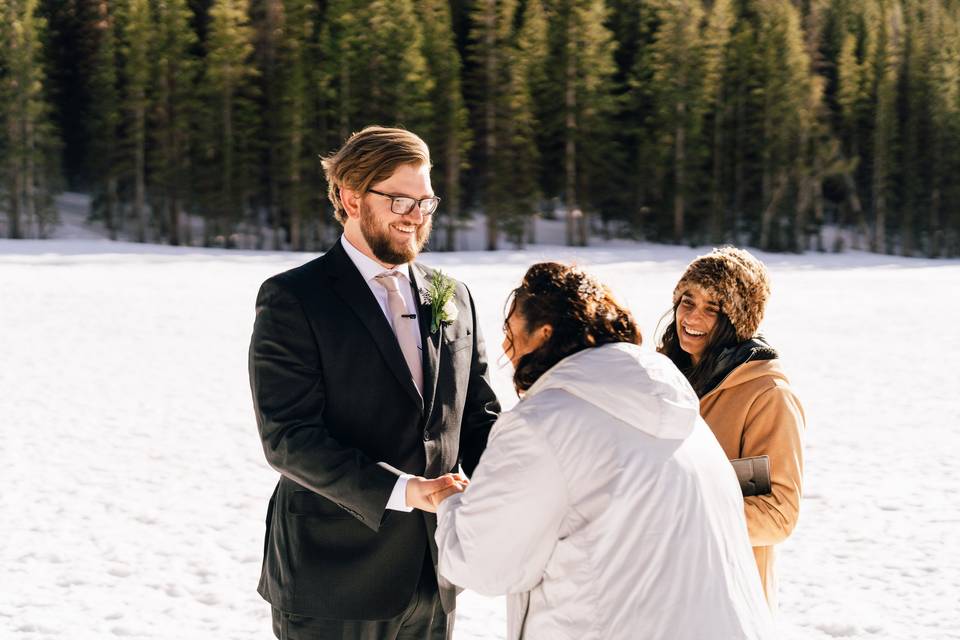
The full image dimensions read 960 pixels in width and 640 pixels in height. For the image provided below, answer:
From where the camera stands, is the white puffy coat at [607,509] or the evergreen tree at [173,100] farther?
the evergreen tree at [173,100]

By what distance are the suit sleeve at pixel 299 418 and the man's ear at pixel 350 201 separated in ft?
0.97

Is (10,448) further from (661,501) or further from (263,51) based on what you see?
(263,51)

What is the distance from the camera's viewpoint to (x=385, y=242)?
8.78 feet

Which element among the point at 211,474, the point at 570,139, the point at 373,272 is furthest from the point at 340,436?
the point at 570,139

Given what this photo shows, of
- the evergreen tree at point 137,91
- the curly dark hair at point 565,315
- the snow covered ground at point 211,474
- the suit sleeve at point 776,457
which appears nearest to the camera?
the curly dark hair at point 565,315

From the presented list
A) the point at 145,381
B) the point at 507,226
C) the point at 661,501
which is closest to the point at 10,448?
the point at 145,381

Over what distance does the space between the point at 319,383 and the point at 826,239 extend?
58670 millimetres

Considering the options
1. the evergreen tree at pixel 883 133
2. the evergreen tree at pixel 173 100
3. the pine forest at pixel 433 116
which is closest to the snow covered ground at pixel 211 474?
the evergreen tree at pixel 173 100

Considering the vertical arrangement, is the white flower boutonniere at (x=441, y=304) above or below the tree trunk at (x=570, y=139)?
below

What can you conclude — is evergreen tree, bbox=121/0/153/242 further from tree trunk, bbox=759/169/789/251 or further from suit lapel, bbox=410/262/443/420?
suit lapel, bbox=410/262/443/420

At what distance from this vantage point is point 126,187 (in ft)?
153

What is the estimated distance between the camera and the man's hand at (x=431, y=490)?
94.8 inches

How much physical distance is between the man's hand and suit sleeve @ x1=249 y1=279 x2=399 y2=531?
63 millimetres

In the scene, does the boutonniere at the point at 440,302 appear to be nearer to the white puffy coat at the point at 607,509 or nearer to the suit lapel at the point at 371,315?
the suit lapel at the point at 371,315
